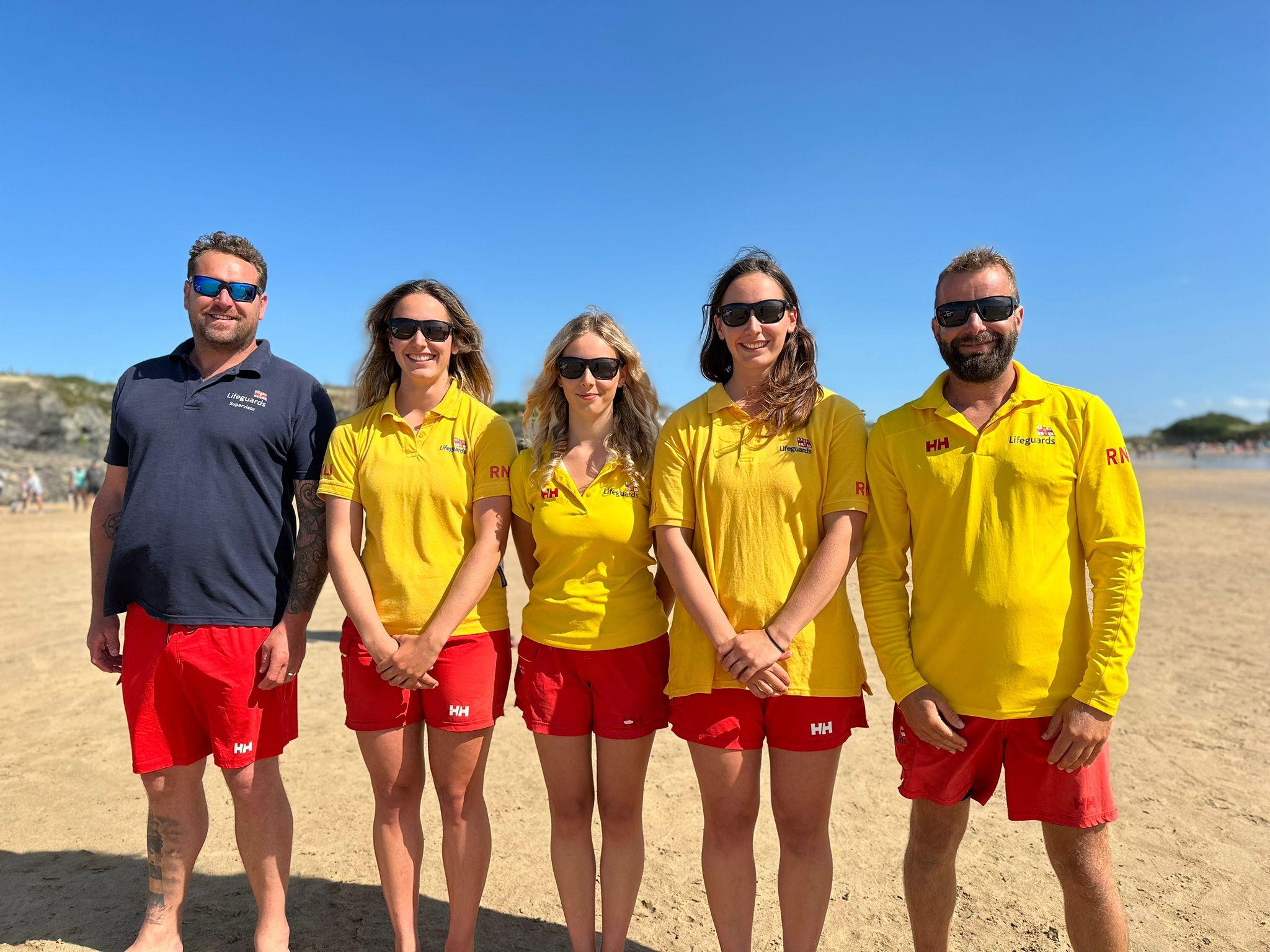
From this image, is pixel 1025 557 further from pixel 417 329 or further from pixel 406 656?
pixel 417 329

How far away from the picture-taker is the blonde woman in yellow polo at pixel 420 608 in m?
3.18

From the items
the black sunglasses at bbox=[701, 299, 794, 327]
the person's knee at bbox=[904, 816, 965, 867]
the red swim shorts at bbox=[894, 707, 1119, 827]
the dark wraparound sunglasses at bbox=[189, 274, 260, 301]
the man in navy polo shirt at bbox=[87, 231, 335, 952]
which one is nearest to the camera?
the red swim shorts at bbox=[894, 707, 1119, 827]

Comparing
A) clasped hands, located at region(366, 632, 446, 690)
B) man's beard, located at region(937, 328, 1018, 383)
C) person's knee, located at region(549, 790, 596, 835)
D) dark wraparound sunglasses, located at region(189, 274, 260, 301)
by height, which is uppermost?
dark wraparound sunglasses, located at region(189, 274, 260, 301)

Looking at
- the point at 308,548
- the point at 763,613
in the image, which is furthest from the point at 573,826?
the point at 308,548

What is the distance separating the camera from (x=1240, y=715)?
6.73 metres

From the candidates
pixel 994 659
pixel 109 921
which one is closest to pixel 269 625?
pixel 109 921

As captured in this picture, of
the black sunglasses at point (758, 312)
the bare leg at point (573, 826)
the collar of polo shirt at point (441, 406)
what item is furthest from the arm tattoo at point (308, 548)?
the black sunglasses at point (758, 312)

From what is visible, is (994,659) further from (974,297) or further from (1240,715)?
(1240,715)

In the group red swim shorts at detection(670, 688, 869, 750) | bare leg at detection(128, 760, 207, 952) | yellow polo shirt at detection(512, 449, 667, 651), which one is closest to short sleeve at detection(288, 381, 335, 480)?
yellow polo shirt at detection(512, 449, 667, 651)

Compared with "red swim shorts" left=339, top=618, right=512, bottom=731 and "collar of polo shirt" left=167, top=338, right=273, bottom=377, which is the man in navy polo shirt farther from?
"red swim shorts" left=339, top=618, right=512, bottom=731

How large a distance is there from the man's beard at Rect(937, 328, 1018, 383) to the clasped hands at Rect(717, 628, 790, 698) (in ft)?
4.07

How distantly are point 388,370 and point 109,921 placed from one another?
2998mm

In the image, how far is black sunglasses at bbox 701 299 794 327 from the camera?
310 centimetres

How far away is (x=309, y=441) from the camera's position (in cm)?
354
